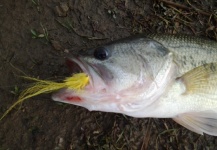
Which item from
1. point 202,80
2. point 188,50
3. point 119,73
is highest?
point 188,50

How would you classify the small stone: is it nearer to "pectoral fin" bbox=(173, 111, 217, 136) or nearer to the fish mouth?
the fish mouth

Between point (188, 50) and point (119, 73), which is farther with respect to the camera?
point (188, 50)

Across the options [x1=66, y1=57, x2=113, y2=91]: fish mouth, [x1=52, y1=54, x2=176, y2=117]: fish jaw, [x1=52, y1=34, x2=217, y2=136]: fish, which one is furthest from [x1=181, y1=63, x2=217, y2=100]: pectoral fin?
[x1=66, y1=57, x2=113, y2=91]: fish mouth

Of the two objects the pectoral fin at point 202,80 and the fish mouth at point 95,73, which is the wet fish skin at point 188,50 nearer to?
the pectoral fin at point 202,80

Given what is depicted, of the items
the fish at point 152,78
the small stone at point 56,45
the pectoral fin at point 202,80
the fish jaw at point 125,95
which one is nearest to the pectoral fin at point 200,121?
the fish at point 152,78

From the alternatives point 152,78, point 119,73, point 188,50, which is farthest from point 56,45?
point 188,50

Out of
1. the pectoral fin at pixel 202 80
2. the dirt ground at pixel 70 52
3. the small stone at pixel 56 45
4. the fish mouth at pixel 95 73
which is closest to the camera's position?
the fish mouth at pixel 95 73

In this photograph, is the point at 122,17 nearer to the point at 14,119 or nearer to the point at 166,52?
the point at 166,52

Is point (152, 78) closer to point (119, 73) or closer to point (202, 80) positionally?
point (119, 73)
